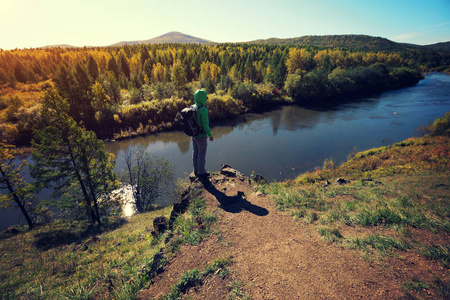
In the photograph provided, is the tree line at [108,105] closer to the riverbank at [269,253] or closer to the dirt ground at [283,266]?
the riverbank at [269,253]

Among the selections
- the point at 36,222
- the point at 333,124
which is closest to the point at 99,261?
the point at 36,222

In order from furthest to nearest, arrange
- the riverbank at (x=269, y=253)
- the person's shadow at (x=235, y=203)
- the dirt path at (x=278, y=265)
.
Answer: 1. the person's shadow at (x=235, y=203)
2. the riverbank at (x=269, y=253)
3. the dirt path at (x=278, y=265)

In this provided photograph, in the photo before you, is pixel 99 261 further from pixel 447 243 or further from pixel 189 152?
pixel 189 152

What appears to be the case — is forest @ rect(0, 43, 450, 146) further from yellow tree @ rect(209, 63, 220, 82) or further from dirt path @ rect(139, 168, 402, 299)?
dirt path @ rect(139, 168, 402, 299)

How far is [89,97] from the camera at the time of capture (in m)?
34.4

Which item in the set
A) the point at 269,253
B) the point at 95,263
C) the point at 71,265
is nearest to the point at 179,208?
the point at 95,263

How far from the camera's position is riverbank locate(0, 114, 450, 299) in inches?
156

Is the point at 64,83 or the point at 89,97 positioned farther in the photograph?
the point at 89,97

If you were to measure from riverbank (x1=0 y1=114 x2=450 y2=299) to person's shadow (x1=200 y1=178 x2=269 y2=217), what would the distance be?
4 centimetres

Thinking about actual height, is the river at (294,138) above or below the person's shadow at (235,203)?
below

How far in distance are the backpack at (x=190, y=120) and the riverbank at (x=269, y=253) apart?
247 cm

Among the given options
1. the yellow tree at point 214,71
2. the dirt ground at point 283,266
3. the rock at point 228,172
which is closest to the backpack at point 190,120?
the rock at point 228,172

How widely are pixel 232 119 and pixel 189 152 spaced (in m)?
17.5

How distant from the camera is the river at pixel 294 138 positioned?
23.6 meters
